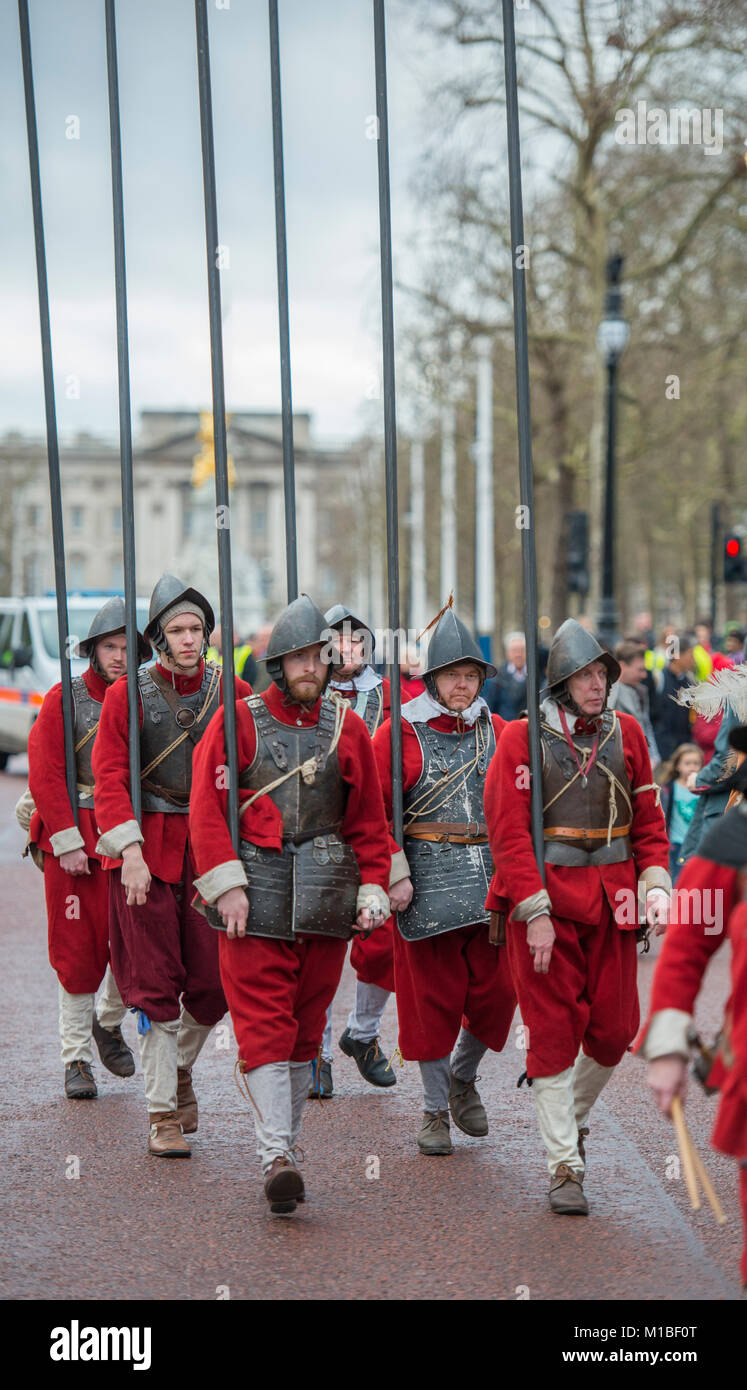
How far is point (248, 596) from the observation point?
58812 mm

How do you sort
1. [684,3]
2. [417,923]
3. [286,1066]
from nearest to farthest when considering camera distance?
[286,1066] < [417,923] < [684,3]

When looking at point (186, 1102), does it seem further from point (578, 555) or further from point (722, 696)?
point (578, 555)

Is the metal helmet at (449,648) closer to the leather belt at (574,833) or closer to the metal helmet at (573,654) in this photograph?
the metal helmet at (573,654)

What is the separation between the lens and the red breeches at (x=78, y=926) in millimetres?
6953

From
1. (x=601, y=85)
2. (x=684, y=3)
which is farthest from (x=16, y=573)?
(x=684, y=3)

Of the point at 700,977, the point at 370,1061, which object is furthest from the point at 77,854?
the point at 700,977

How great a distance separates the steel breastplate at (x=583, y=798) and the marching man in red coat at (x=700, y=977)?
67.1 inches

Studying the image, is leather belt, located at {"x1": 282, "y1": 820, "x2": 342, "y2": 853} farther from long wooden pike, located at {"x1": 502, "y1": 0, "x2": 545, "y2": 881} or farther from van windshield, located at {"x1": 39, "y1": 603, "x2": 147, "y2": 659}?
van windshield, located at {"x1": 39, "y1": 603, "x2": 147, "y2": 659}

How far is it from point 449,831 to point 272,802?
3.14 feet

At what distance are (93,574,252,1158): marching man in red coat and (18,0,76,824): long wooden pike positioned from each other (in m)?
0.48

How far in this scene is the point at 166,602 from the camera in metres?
6.35
